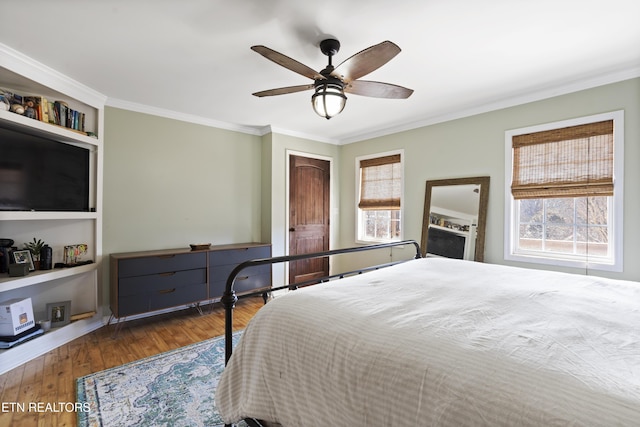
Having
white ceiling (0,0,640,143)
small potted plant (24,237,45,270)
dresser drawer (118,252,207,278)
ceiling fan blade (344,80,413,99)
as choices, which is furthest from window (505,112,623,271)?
small potted plant (24,237,45,270)

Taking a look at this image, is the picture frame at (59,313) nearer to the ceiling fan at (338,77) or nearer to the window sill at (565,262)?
the ceiling fan at (338,77)

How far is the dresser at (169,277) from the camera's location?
114 inches

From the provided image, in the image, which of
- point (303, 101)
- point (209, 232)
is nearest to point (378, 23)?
point (303, 101)

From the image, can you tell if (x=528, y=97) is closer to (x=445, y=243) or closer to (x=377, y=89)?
(x=445, y=243)

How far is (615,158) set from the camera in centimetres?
254

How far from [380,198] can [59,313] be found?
3.91 metres

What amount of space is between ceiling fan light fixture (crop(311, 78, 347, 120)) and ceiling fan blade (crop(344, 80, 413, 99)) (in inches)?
5.6

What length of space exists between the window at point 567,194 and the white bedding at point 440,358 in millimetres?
1298

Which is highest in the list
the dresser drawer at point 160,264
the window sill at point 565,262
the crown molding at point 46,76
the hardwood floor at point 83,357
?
the crown molding at point 46,76

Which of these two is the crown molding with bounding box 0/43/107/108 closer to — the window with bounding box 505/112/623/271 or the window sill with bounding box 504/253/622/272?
the window with bounding box 505/112/623/271

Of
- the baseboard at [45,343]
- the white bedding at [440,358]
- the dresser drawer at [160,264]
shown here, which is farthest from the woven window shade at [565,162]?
the baseboard at [45,343]

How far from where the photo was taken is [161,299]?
10.1ft

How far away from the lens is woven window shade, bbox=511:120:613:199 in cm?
262

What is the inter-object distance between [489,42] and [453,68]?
39 cm
